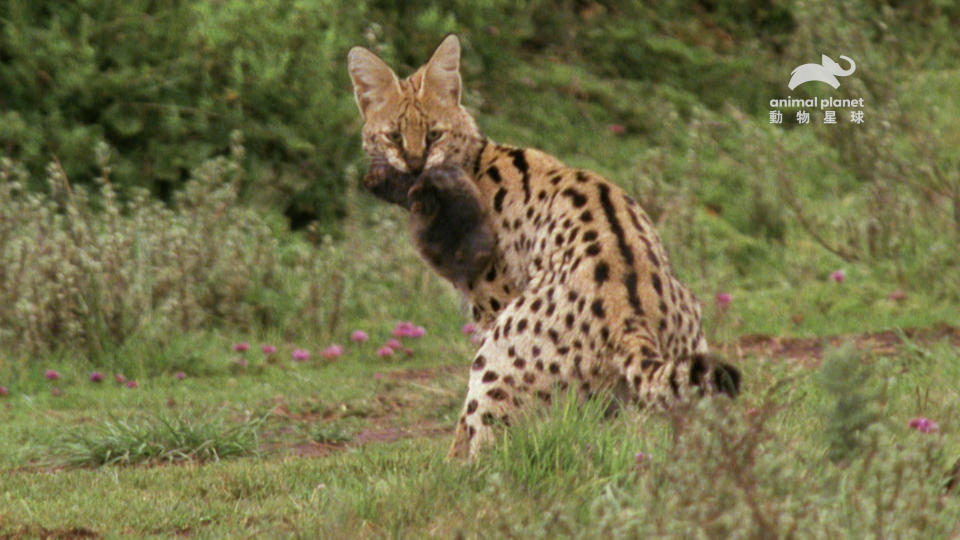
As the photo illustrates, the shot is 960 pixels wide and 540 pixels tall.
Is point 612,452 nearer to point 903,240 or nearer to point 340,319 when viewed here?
point 340,319

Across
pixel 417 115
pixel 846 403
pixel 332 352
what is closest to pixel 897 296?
pixel 332 352

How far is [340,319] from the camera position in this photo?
8742mm

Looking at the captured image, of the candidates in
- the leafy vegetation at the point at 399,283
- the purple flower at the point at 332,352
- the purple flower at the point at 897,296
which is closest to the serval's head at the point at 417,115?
the leafy vegetation at the point at 399,283

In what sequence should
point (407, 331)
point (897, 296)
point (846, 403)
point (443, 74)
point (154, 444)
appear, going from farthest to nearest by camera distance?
point (897, 296)
point (407, 331)
point (443, 74)
point (154, 444)
point (846, 403)

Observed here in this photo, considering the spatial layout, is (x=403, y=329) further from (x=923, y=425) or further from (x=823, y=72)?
(x=823, y=72)

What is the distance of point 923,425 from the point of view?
4895 mm

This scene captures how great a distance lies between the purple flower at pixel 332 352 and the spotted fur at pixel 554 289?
1770mm

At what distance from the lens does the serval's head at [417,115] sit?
668 cm

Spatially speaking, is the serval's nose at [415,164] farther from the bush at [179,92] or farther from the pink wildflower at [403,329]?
the bush at [179,92]

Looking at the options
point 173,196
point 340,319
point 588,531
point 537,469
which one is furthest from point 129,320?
point 588,531

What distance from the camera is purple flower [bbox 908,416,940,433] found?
489 cm

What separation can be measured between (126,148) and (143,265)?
2082 mm

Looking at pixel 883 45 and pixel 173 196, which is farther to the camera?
pixel 883 45

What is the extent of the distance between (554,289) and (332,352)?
3.04m
